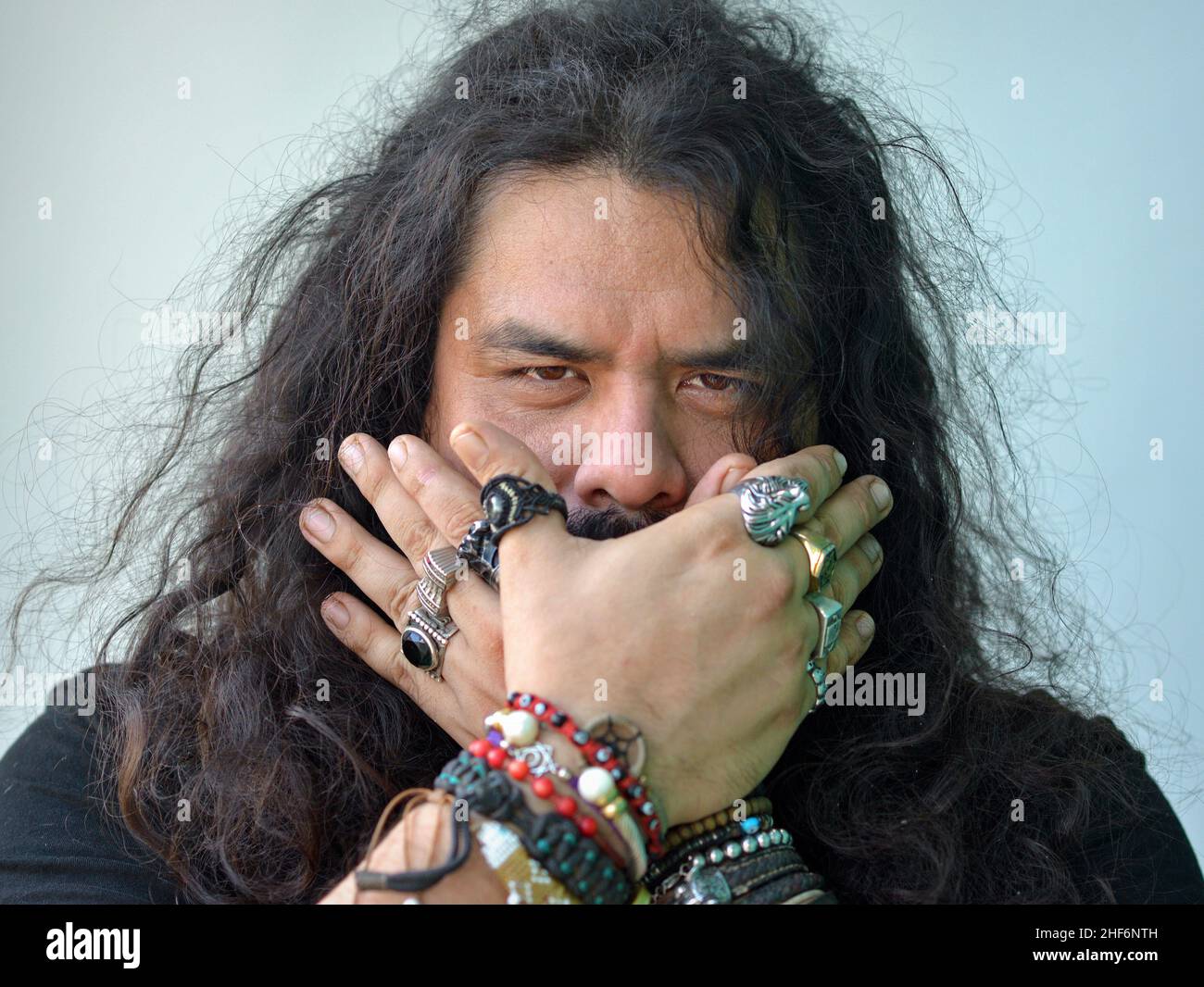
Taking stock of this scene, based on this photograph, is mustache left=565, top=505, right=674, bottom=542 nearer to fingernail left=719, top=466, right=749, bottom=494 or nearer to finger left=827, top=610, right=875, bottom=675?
fingernail left=719, top=466, right=749, bottom=494

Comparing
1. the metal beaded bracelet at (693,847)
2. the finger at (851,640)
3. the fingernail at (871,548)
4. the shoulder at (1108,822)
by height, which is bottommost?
the shoulder at (1108,822)

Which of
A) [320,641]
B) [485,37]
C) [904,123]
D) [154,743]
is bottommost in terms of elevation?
[154,743]

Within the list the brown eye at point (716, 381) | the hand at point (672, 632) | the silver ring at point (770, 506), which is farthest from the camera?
the brown eye at point (716, 381)

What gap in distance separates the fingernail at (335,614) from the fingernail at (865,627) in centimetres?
92

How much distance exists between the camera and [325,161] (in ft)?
9.43

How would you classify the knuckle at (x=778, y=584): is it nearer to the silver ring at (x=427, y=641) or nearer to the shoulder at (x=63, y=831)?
the silver ring at (x=427, y=641)

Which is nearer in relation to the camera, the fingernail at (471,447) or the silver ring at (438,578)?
the fingernail at (471,447)

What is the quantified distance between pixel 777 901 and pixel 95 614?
1677mm

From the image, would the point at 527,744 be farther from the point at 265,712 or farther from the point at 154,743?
the point at 154,743

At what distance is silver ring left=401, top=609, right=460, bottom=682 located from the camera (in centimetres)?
195

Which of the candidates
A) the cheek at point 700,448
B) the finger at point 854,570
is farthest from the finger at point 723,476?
the finger at point 854,570

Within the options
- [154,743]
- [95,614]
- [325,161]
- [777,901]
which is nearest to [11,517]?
[95,614]

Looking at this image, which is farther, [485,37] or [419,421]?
[485,37]

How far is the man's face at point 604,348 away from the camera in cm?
205
